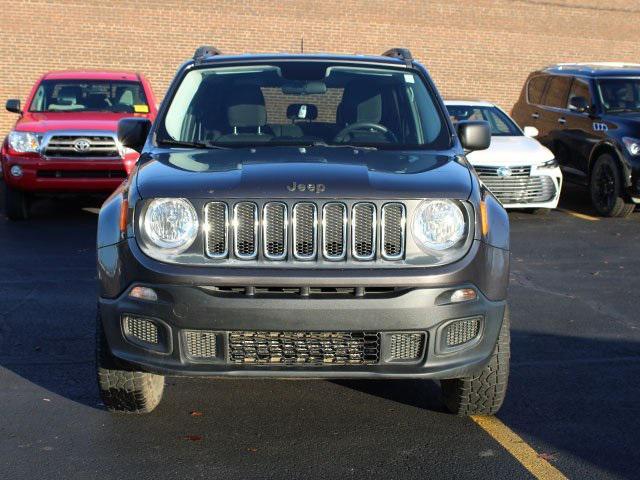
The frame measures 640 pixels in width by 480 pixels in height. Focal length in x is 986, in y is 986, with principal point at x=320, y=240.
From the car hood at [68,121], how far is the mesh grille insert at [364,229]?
24.9 ft

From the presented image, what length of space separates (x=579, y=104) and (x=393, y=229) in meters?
9.57

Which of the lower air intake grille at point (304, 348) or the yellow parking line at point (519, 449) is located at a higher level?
the lower air intake grille at point (304, 348)

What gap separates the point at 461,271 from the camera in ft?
14.2

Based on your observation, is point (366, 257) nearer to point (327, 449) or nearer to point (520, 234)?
point (327, 449)

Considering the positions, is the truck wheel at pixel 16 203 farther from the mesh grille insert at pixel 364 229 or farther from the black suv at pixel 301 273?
the mesh grille insert at pixel 364 229

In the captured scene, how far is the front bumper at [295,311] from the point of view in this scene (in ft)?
13.8

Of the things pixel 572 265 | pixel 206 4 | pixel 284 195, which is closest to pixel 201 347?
pixel 284 195

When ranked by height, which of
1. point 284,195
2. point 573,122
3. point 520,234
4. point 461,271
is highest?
point 284,195

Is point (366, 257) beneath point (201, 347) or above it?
above

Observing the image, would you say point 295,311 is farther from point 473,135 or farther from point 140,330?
point 473,135

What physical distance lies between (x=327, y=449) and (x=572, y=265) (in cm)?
551

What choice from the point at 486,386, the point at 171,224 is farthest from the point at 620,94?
the point at 171,224

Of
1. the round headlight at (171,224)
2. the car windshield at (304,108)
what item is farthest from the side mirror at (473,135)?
the round headlight at (171,224)

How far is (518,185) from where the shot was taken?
12164 mm
